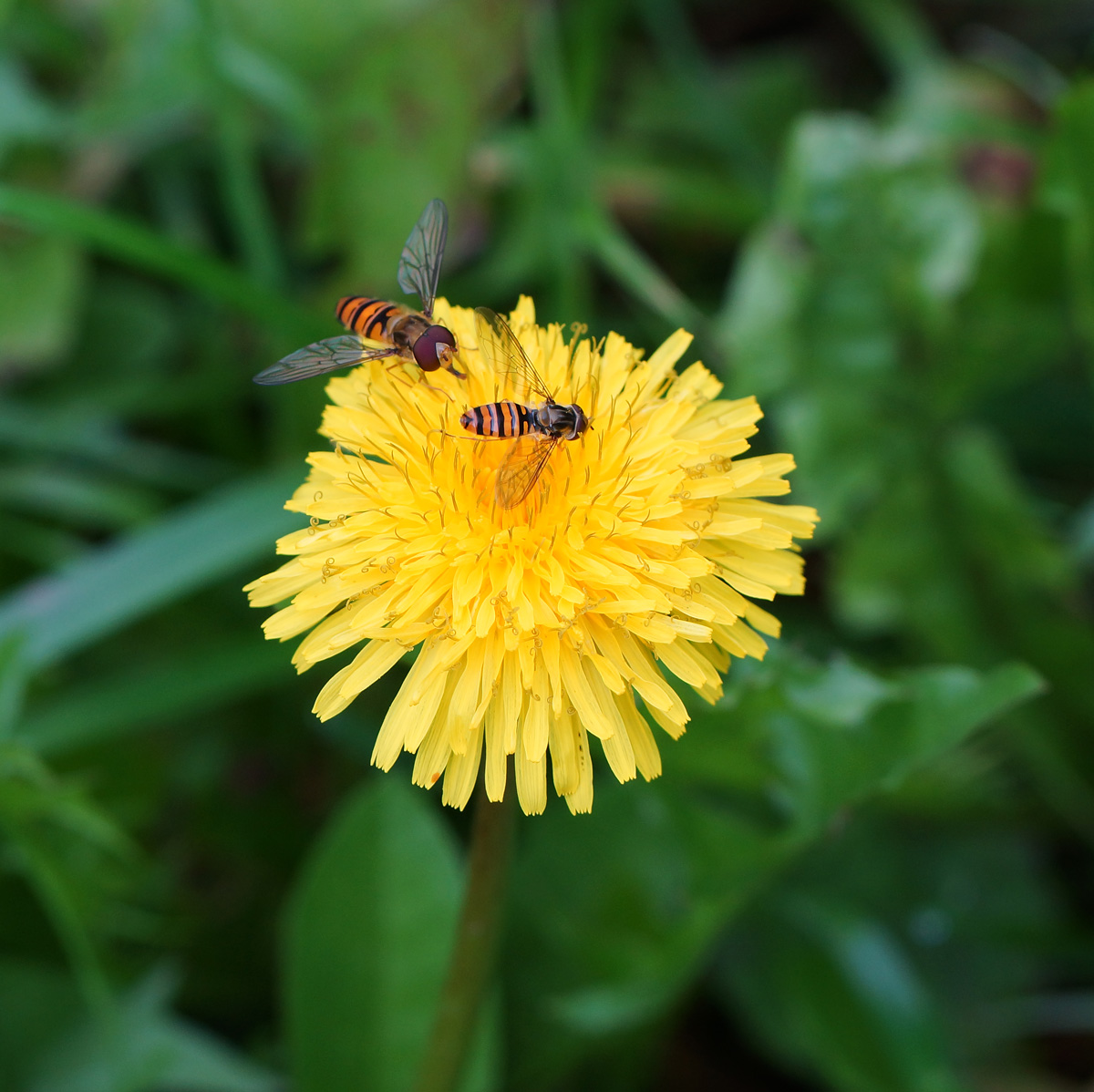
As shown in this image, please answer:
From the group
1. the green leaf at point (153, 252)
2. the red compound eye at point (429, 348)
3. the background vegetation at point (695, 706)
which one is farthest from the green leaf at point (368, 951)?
the green leaf at point (153, 252)

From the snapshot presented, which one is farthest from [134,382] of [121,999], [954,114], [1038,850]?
[1038,850]

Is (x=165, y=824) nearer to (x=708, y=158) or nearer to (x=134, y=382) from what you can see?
(x=134, y=382)

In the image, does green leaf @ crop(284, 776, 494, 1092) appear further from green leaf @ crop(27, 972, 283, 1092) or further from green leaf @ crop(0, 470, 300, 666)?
green leaf @ crop(0, 470, 300, 666)

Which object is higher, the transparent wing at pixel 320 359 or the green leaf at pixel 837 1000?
the transparent wing at pixel 320 359

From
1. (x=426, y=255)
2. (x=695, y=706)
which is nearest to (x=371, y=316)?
(x=426, y=255)

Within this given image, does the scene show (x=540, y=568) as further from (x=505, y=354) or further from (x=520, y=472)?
(x=505, y=354)

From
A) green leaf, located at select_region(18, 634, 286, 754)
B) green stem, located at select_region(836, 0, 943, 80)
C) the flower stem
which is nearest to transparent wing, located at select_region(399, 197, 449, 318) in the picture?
the flower stem

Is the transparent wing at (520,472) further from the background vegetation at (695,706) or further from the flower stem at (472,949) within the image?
the background vegetation at (695,706)
